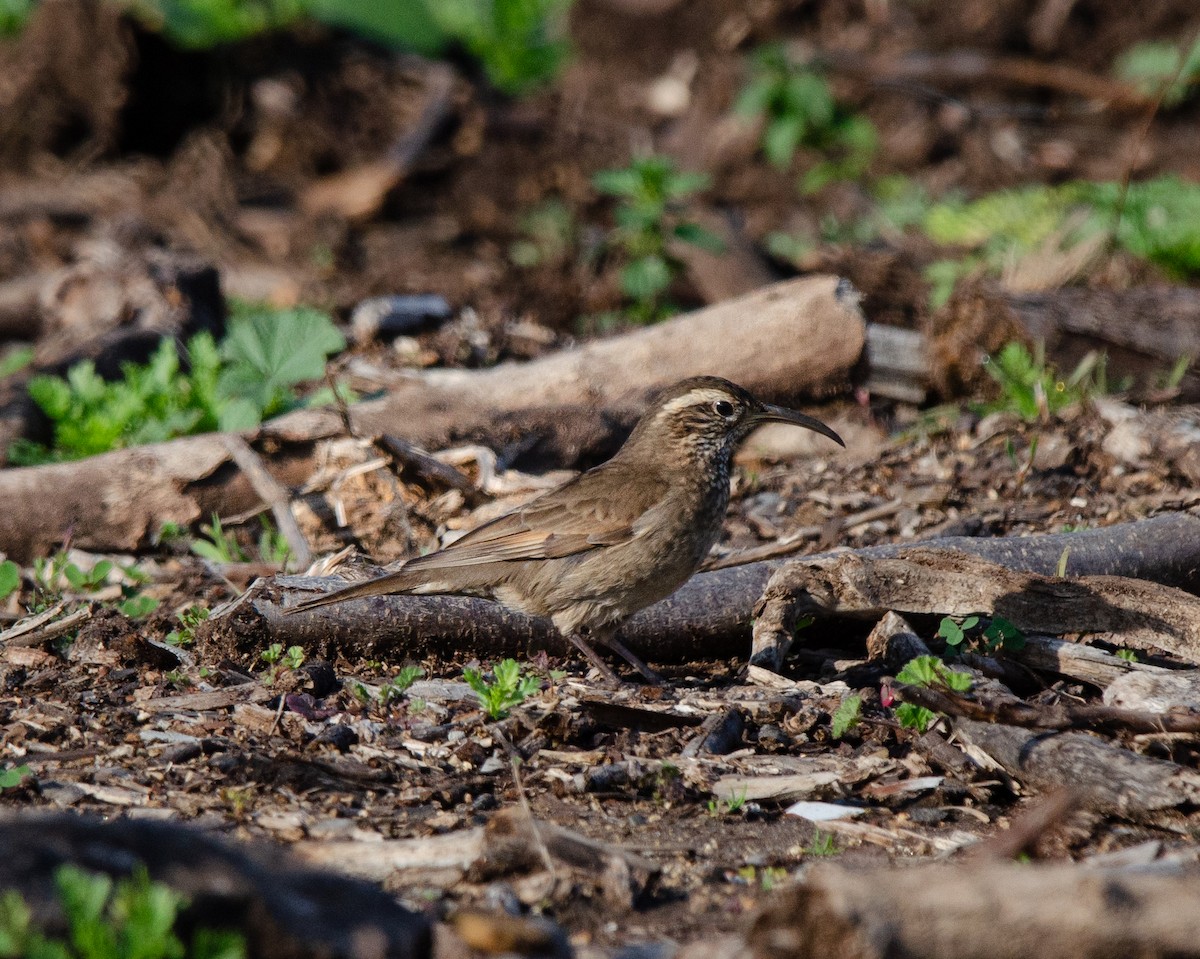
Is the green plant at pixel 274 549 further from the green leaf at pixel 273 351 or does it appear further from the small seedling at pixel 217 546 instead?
the green leaf at pixel 273 351

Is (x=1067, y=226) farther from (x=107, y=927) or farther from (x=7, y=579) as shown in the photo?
(x=107, y=927)

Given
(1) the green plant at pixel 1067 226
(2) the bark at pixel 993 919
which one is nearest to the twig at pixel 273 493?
(2) the bark at pixel 993 919

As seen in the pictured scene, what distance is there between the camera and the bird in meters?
6.29

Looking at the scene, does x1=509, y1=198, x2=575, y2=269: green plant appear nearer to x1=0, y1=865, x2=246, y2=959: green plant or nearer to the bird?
the bird

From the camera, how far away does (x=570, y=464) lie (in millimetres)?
8508

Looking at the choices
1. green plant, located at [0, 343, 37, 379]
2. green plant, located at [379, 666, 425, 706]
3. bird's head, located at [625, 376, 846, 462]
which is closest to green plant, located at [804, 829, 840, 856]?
green plant, located at [379, 666, 425, 706]

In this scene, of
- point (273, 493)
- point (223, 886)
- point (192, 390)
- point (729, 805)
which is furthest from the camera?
point (192, 390)

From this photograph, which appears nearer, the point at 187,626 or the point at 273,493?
the point at 187,626

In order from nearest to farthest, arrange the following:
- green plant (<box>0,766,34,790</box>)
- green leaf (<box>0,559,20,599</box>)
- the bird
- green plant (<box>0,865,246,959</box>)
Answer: green plant (<box>0,865,246,959</box>), green plant (<box>0,766,34,790</box>), green leaf (<box>0,559,20,599</box>), the bird

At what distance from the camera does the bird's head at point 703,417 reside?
6.86 metres

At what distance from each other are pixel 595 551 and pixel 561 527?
0.20 m

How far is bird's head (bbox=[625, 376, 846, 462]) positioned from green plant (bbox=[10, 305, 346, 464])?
210 centimetres

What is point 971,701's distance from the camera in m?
5.01

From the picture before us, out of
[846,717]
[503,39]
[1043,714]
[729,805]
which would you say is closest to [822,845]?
[729,805]
